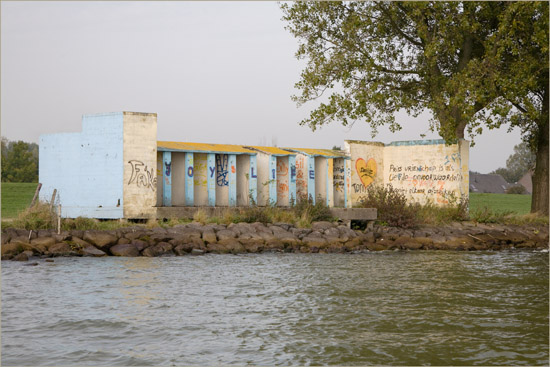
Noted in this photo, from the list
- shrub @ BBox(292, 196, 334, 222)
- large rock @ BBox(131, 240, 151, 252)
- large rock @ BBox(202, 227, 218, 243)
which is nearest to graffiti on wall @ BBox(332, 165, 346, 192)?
shrub @ BBox(292, 196, 334, 222)

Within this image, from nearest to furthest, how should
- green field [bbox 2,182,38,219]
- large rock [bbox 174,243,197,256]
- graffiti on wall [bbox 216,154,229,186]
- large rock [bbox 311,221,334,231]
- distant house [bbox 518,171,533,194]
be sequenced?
large rock [bbox 174,243,197,256], large rock [bbox 311,221,334,231], graffiti on wall [bbox 216,154,229,186], green field [bbox 2,182,38,219], distant house [bbox 518,171,533,194]

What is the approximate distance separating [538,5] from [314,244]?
12.3m

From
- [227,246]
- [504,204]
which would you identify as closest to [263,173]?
[227,246]

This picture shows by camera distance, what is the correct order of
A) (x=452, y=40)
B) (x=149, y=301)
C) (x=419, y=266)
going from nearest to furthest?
(x=149, y=301) → (x=419, y=266) → (x=452, y=40)

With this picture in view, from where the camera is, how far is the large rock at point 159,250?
66.5ft

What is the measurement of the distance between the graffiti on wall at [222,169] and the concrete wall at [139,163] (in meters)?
3.67

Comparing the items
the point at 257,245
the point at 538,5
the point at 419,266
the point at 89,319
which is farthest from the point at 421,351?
the point at 538,5

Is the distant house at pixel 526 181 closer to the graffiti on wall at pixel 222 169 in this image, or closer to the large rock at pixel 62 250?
the graffiti on wall at pixel 222 169

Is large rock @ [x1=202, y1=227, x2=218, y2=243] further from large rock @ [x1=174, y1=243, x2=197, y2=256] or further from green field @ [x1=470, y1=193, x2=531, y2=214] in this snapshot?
green field @ [x1=470, y1=193, x2=531, y2=214]

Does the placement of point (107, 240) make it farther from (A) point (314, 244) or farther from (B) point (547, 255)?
(B) point (547, 255)

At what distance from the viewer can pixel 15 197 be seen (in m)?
34.8

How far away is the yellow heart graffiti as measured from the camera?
102ft

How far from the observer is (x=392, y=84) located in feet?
98.6

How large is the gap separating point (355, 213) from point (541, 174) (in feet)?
31.4
